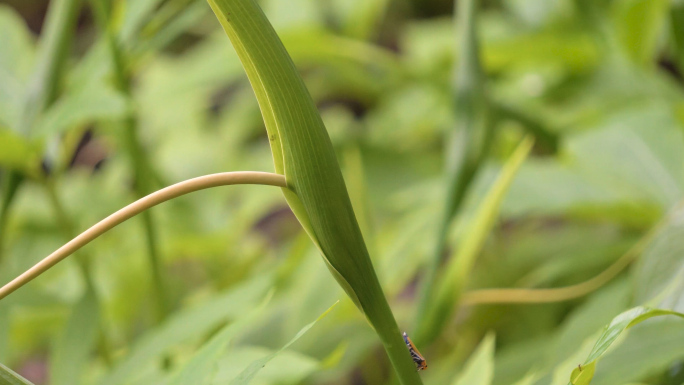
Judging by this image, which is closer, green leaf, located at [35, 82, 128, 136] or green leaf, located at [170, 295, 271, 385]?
green leaf, located at [170, 295, 271, 385]

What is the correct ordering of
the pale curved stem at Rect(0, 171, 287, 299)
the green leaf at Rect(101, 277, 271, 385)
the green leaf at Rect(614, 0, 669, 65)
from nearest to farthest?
the pale curved stem at Rect(0, 171, 287, 299), the green leaf at Rect(101, 277, 271, 385), the green leaf at Rect(614, 0, 669, 65)

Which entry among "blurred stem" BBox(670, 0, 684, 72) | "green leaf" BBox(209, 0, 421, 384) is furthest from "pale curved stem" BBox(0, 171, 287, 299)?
"blurred stem" BBox(670, 0, 684, 72)

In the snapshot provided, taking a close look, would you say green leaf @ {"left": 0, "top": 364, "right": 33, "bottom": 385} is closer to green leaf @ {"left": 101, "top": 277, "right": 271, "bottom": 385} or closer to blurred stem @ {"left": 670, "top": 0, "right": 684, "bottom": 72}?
green leaf @ {"left": 101, "top": 277, "right": 271, "bottom": 385}

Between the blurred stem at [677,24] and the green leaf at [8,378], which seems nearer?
the green leaf at [8,378]

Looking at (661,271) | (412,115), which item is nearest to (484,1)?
(412,115)

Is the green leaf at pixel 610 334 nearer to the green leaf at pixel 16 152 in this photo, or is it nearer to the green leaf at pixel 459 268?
the green leaf at pixel 459 268

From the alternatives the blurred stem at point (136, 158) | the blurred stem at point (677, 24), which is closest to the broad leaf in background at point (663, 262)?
the blurred stem at point (677, 24)

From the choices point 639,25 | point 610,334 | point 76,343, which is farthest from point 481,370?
point 639,25
